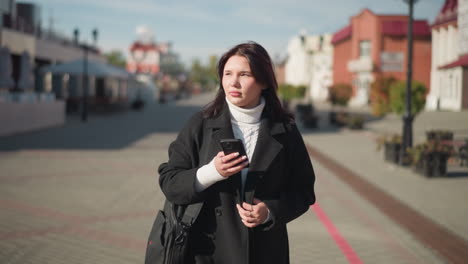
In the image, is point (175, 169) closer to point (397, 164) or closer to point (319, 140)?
point (397, 164)

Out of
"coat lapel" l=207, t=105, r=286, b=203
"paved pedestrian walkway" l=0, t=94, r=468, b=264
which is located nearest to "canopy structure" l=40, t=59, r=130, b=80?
"paved pedestrian walkway" l=0, t=94, r=468, b=264

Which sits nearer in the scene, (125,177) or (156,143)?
(125,177)

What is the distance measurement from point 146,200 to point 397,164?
649cm

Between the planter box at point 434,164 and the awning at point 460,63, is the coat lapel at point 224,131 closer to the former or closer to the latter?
the planter box at point 434,164

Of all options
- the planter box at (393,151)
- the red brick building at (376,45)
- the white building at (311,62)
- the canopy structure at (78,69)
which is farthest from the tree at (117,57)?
the planter box at (393,151)

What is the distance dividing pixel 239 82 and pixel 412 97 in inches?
531

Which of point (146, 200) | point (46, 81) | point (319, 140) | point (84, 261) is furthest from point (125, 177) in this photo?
point (46, 81)

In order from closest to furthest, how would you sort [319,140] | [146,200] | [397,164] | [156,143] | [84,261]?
[84,261] < [146,200] < [397,164] < [156,143] < [319,140]

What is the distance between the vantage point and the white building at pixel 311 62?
3276 inches

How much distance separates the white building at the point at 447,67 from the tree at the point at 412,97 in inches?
471

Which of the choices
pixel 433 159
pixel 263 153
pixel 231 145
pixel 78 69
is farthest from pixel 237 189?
pixel 78 69

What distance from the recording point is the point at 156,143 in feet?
59.6

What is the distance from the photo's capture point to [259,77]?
2.68 m

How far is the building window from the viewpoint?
188ft
